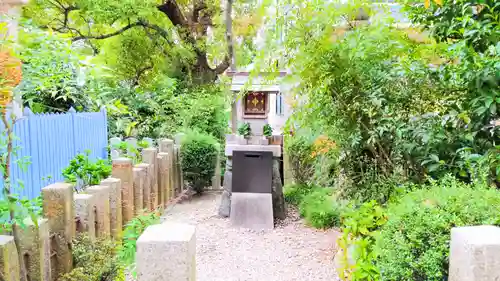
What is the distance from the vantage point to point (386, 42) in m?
3.33

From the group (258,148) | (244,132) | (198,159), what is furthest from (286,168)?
(198,159)

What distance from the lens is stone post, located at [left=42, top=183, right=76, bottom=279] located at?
237 cm

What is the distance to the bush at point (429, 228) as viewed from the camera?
170 cm

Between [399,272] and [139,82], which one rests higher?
[139,82]

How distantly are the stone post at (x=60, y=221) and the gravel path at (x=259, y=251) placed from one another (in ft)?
4.91

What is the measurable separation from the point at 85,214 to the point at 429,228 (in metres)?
2.14

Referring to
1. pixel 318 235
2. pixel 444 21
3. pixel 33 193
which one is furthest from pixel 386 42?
pixel 33 193

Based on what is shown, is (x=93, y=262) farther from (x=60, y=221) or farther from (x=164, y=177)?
(x=164, y=177)

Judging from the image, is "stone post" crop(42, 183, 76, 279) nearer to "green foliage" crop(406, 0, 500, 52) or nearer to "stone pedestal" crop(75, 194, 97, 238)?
"stone pedestal" crop(75, 194, 97, 238)

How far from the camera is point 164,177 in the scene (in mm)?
5691

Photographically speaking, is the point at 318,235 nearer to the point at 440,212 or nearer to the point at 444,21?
the point at 444,21

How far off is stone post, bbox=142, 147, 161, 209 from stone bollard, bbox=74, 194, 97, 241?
7.10 ft

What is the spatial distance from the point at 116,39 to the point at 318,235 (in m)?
7.93

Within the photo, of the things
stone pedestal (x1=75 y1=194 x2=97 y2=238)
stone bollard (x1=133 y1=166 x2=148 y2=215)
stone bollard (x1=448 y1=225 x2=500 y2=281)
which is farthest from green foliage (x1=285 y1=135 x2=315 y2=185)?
stone bollard (x1=448 y1=225 x2=500 y2=281)
